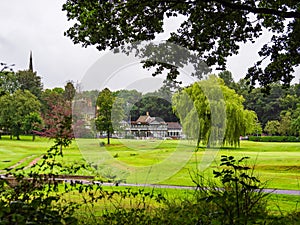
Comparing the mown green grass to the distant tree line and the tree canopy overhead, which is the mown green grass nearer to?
the distant tree line

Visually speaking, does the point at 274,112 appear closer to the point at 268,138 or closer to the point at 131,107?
the point at 268,138

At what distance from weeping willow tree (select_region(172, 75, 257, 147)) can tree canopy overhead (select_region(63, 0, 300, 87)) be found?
908cm

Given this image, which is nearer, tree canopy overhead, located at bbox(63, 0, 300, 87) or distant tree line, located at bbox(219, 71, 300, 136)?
tree canopy overhead, located at bbox(63, 0, 300, 87)

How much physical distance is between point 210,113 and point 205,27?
10.5 metres

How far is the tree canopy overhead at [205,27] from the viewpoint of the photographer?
154 inches

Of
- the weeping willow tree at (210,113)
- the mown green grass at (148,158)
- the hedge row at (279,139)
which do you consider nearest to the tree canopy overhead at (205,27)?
the mown green grass at (148,158)

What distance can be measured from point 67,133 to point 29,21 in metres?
10.8

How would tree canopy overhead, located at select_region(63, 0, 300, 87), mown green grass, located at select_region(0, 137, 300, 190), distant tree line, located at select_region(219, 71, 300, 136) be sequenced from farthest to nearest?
distant tree line, located at select_region(219, 71, 300, 136), mown green grass, located at select_region(0, 137, 300, 190), tree canopy overhead, located at select_region(63, 0, 300, 87)

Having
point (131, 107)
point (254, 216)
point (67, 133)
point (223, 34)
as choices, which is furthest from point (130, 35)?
point (131, 107)

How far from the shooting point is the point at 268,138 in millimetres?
24469

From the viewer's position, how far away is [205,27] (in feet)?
14.5

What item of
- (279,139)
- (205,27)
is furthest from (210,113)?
(279,139)

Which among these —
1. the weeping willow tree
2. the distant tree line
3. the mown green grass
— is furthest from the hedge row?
the weeping willow tree

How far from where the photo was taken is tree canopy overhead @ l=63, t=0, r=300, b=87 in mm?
3908
